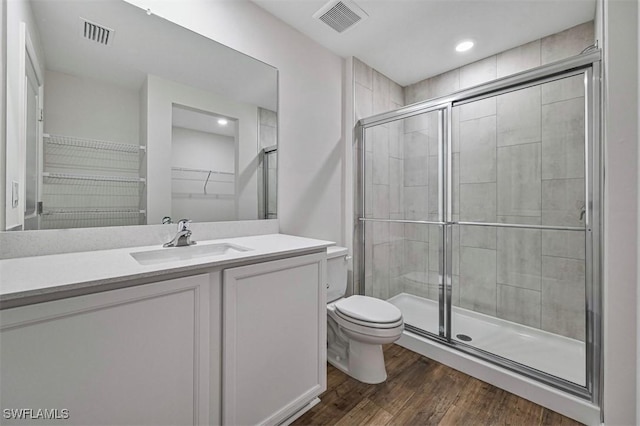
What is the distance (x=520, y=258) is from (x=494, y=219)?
38 cm

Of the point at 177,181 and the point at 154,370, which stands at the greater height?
the point at 177,181

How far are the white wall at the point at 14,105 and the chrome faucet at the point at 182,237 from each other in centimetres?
55

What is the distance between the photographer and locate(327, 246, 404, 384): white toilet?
63.6 inches

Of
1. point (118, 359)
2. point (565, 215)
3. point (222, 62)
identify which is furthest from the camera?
point (565, 215)

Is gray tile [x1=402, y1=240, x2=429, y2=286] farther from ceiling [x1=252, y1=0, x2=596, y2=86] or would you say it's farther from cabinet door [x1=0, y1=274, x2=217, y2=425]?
cabinet door [x1=0, y1=274, x2=217, y2=425]

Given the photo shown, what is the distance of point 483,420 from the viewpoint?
139cm

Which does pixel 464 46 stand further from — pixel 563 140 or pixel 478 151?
pixel 563 140

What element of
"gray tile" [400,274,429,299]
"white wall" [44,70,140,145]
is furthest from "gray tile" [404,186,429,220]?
"white wall" [44,70,140,145]

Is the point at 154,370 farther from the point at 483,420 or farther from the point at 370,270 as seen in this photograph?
the point at 370,270

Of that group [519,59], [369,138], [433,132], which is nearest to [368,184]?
[369,138]

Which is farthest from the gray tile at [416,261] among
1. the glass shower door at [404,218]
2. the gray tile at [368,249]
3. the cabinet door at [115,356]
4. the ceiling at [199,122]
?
the cabinet door at [115,356]

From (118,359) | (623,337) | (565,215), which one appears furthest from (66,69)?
(565,215)

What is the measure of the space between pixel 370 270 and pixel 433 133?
1.31 meters

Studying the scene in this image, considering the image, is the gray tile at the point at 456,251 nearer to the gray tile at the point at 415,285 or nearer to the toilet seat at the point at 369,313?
the gray tile at the point at 415,285
